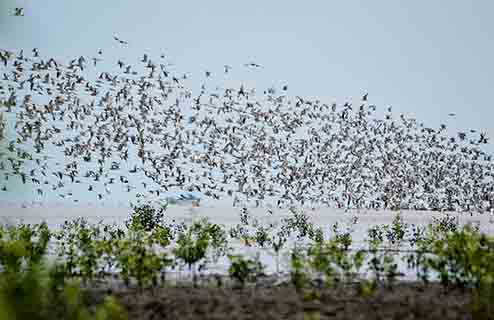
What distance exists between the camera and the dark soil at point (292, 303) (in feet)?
22.7

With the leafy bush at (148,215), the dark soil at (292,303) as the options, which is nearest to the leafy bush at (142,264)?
the dark soil at (292,303)

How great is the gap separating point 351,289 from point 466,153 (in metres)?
Result: 17.9

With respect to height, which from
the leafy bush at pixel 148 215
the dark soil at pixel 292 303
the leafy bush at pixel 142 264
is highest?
the leafy bush at pixel 148 215

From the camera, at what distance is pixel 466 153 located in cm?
2508

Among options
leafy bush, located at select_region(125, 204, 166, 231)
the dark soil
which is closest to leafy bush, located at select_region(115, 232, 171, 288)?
the dark soil

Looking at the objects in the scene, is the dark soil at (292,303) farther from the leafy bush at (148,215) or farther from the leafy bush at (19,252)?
the leafy bush at (148,215)

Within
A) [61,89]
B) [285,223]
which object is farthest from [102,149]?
[285,223]

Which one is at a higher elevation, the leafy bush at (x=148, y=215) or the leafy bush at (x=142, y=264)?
the leafy bush at (x=148, y=215)

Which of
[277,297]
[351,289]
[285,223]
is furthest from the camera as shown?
[285,223]

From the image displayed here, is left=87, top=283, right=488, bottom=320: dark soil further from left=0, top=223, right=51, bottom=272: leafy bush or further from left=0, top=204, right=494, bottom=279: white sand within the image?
left=0, top=204, right=494, bottom=279: white sand

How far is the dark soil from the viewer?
6.92 meters

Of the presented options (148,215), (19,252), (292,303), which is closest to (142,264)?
(19,252)

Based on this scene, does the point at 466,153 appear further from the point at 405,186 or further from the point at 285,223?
the point at 285,223

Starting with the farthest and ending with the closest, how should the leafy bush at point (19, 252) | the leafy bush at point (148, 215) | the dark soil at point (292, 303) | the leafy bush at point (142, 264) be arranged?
the leafy bush at point (148, 215) < the leafy bush at point (19, 252) < the leafy bush at point (142, 264) < the dark soil at point (292, 303)
